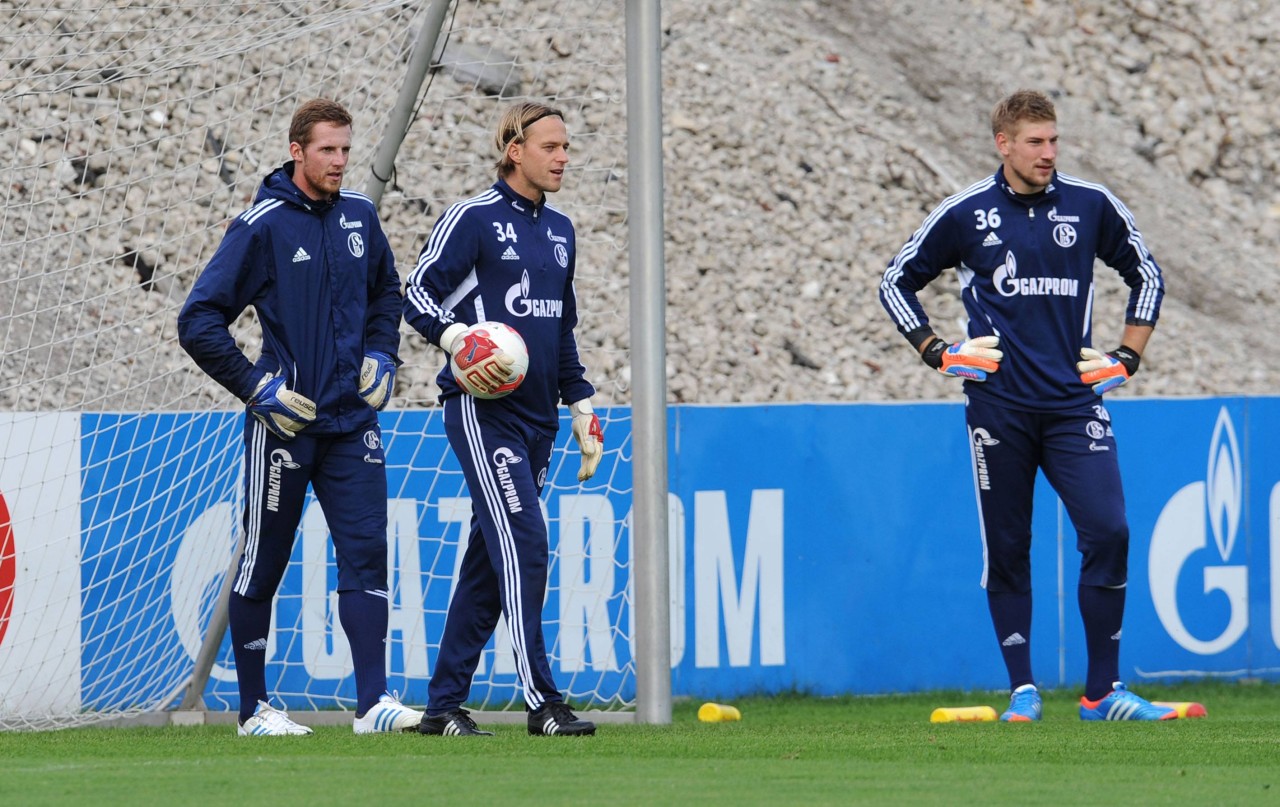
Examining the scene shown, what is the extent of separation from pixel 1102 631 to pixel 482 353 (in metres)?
2.55

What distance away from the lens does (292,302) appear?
20.2ft

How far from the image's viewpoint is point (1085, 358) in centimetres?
680

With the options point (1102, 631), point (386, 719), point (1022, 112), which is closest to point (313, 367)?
point (386, 719)

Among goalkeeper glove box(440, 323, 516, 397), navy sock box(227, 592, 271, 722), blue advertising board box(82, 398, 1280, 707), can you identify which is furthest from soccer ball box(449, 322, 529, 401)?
blue advertising board box(82, 398, 1280, 707)

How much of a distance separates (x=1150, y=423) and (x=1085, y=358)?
3.23 metres

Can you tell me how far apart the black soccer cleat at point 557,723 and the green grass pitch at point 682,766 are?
74 mm

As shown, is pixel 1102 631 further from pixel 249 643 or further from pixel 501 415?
pixel 249 643

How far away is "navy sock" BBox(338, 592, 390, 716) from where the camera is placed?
619cm

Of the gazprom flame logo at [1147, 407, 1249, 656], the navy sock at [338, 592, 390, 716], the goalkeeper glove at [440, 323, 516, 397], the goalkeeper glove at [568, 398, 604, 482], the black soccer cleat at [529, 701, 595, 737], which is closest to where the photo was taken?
the goalkeeper glove at [440, 323, 516, 397]

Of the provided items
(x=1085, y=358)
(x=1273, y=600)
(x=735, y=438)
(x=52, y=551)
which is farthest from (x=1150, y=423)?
(x=52, y=551)

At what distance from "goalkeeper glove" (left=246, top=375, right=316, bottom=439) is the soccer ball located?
51 centimetres

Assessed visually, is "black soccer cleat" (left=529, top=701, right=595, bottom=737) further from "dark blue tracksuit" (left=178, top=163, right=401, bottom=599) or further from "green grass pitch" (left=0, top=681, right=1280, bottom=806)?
"dark blue tracksuit" (left=178, top=163, right=401, bottom=599)

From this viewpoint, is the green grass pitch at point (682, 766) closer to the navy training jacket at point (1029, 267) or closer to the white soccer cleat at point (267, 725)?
the white soccer cleat at point (267, 725)

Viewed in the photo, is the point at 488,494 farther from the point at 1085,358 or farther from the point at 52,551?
the point at 52,551
